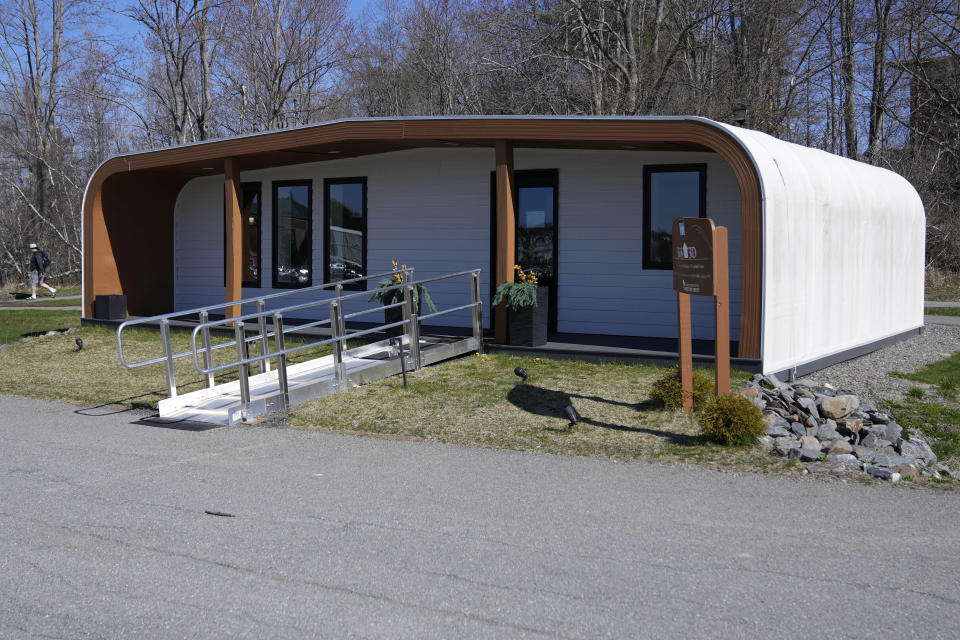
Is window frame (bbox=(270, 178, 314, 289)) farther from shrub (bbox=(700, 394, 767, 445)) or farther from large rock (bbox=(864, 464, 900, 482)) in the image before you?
large rock (bbox=(864, 464, 900, 482))

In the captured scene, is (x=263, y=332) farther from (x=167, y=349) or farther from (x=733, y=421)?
(x=733, y=421)

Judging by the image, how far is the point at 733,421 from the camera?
734 cm

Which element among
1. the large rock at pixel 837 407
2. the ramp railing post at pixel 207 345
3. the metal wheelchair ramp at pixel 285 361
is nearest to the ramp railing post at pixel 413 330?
the metal wheelchair ramp at pixel 285 361

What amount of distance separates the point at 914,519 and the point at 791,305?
15.6 feet

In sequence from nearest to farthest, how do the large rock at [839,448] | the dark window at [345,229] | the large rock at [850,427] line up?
the large rock at [839,448], the large rock at [850,427], the dark window at [345,229]

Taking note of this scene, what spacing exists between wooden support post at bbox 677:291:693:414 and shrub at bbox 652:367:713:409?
0.09m

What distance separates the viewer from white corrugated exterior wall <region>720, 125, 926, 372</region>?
31.4ft

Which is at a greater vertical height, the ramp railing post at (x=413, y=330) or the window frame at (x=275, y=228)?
the window frame at (x=275, y=228)

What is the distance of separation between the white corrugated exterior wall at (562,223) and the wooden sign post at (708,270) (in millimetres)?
3814

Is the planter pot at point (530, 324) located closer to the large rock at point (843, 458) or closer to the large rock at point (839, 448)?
the large rock at point (839, 448)

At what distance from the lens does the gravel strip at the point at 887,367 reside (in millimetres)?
10141

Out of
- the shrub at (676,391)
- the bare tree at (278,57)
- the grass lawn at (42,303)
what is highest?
the bare tree at (278,57)

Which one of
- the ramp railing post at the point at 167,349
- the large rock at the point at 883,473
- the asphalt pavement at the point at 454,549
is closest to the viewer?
the asphalt pavement at the point at 454,549

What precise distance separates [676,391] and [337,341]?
3634 mm
